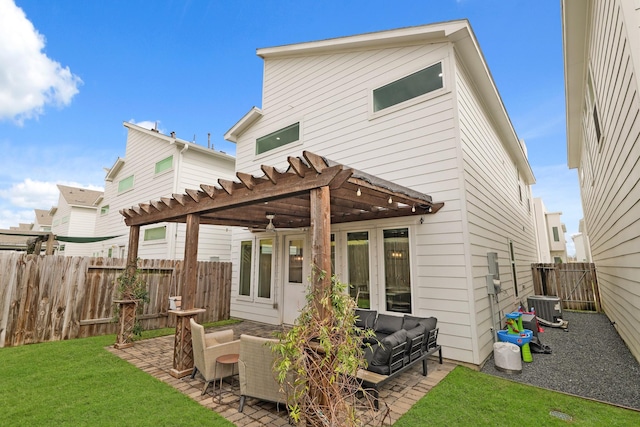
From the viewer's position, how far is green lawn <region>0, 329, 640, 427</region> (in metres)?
3.16

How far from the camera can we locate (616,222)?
5.23 m

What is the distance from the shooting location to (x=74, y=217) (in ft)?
62.9

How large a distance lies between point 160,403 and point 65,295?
496 centimetres

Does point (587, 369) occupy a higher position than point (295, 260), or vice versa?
point (295, 260)

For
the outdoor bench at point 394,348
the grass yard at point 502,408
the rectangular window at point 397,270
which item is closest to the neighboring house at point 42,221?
the rectangular window at point 397,270

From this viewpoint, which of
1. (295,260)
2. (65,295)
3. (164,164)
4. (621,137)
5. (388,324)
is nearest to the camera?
(621,137)

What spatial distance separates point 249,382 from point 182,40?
15.3m

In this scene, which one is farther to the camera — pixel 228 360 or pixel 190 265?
pixel 190 265

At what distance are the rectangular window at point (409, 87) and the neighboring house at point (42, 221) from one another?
31.1 m

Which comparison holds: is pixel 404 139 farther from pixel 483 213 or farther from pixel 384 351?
pixel 384 351

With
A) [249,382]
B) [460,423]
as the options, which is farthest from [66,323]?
[460,423]

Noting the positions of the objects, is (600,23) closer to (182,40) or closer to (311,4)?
(311,4)

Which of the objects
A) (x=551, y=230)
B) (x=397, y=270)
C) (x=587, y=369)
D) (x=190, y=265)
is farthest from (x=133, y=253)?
(x=551, y=230)

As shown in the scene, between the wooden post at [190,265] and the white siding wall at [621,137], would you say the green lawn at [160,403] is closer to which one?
the wooden post at [190,265]
